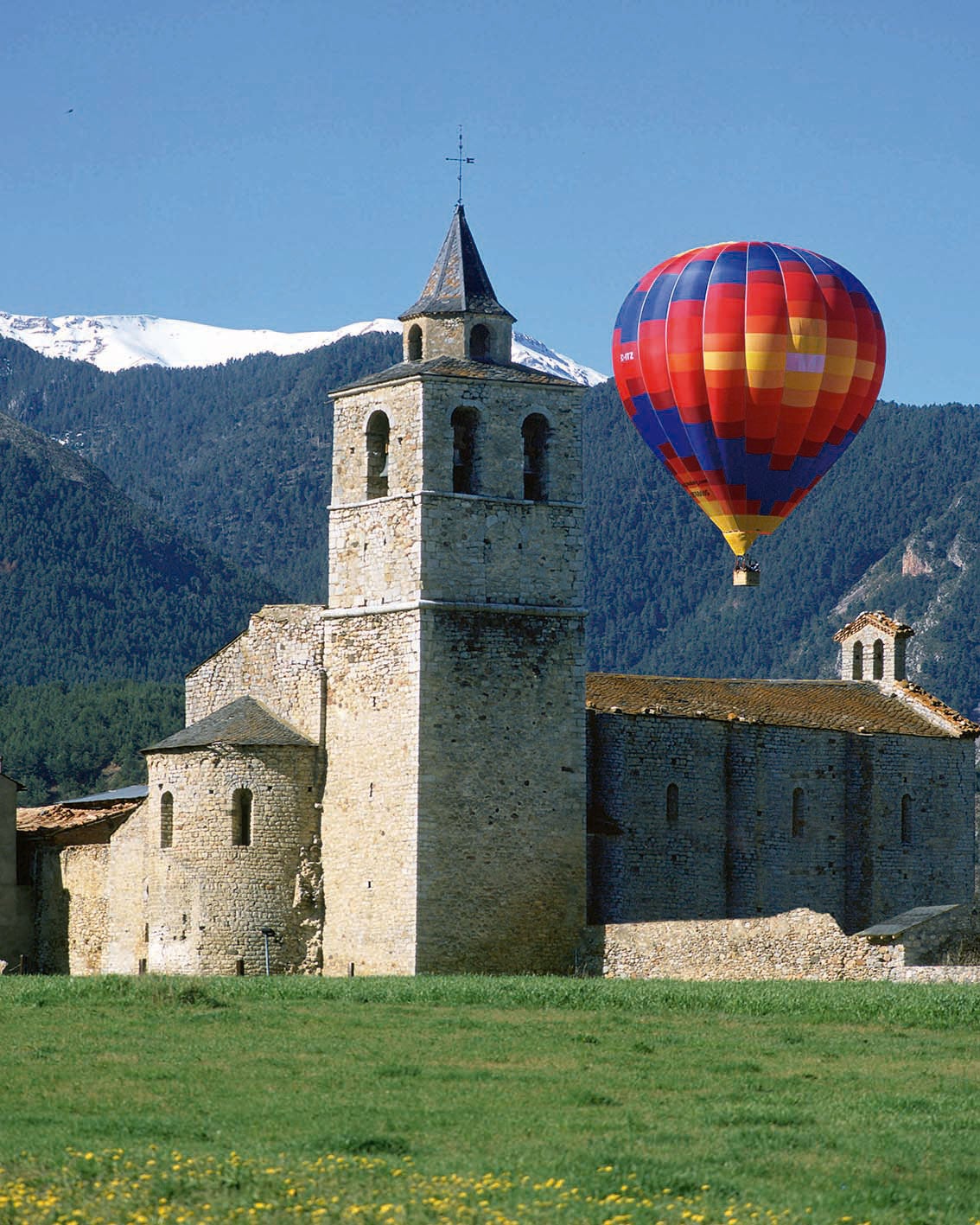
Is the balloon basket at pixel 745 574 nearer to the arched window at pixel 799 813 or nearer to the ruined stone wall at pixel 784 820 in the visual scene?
the ruined stone wall at pixel 784 820

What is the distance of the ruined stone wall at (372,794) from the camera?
154ft

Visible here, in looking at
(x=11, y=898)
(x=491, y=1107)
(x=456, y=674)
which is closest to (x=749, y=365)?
(x=456, y=674)

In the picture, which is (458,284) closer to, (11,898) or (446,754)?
(446,754)

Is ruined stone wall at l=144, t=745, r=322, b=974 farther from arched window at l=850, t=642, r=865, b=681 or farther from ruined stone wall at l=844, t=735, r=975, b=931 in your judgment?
arched window at l=850, t=642, r=865, b=681

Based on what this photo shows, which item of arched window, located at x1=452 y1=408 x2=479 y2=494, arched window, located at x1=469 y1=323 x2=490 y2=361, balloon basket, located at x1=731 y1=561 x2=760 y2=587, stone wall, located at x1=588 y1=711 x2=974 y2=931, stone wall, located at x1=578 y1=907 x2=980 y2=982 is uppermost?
arched window, located at x1=469 y1=323 x2=490 y2=361

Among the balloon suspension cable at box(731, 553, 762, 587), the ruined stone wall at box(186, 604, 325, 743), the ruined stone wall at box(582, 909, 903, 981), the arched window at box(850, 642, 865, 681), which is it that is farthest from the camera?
the arched window at box(850, 642, 865, 681)

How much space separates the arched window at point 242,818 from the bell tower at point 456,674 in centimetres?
153

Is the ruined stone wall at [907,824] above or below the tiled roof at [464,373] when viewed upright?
below

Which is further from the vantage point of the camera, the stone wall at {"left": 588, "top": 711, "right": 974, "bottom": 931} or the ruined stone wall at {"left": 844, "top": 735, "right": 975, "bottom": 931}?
the ruined stone wall at {"left": 844, "top": 735, "right": 975, "bottom": 931}

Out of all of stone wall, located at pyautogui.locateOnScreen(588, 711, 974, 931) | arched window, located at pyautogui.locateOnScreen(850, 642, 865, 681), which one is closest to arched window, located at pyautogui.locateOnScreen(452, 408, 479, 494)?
stone wall, located at pyautogui.locateOnScreen(588, 711, 974, 931)

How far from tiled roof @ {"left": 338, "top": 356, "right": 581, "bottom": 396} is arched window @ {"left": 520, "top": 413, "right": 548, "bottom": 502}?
81 cm

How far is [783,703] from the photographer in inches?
2162

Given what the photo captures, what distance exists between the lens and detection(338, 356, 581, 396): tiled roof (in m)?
48.8

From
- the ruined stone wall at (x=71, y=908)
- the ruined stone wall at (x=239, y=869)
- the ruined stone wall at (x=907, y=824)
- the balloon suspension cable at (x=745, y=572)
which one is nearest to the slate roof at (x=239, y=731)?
the ruined stone wall at (x=239, y=869)
